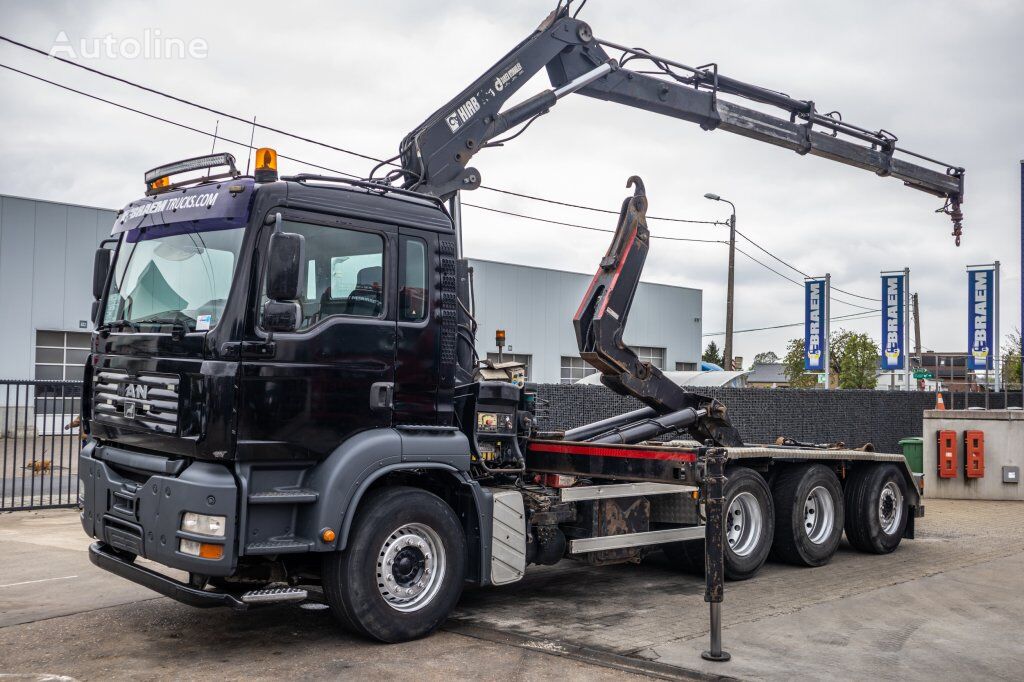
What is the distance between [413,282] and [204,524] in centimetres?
Answer: 222

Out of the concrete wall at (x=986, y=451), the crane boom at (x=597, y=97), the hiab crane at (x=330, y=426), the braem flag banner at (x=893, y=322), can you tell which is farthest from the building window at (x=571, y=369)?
the hiab crane at (x=330, y=426)

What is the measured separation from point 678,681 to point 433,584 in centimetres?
186

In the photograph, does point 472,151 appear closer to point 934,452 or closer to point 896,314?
point 934,452

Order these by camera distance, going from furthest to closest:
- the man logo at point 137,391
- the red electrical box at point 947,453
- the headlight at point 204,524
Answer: the red electrical box at point 947,453, the man logo at point 137,391, the headlight at point 204,524

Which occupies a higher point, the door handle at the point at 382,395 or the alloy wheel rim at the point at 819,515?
the door handle at the point at 382,395

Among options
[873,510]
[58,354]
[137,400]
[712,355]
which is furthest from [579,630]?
[712,355]

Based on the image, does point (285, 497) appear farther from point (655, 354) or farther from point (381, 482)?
point (655, 354)

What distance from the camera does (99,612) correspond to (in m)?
7.47

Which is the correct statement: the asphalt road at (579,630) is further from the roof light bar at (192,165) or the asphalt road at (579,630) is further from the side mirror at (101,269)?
the roof light bar at (192,165)

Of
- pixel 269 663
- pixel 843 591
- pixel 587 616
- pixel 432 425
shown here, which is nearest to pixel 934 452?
pixel 843 591

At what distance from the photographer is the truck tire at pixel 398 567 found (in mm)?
6277

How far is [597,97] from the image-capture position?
34.8 ft

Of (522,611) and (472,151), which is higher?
(472,151)

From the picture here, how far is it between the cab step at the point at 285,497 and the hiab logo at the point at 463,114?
3.94m
